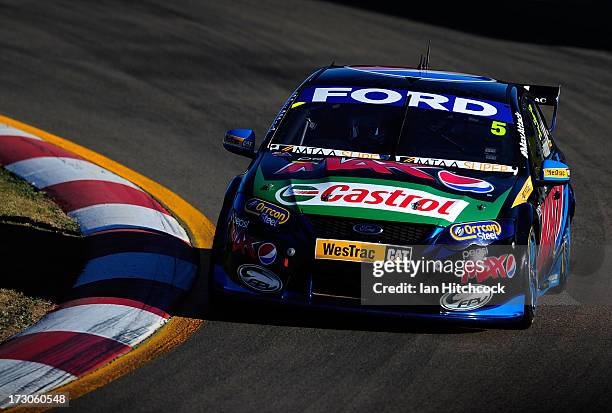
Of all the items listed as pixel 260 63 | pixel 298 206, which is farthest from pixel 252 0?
pixel 298 206

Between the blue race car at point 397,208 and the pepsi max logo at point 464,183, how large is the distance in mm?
13

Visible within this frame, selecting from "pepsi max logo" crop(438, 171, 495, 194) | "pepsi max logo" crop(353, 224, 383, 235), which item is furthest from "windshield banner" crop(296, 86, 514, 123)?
"pepsi max logo" crop(353, 224, 383, 235)

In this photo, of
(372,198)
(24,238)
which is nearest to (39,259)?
(24,238)

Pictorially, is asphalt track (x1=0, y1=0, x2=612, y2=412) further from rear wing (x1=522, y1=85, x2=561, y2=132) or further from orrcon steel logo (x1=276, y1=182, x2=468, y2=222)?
rear wing (x1=522, y1=85, x2=561, y2=132)

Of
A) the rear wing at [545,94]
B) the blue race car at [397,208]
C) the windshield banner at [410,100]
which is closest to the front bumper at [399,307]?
the blue race car at [397,208]

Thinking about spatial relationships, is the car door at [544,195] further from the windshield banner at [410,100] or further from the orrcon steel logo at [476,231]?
the orrcon steel logo at [476,231]

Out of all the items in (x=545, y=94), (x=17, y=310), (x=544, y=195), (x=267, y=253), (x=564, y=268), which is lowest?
(x=17, y=310)

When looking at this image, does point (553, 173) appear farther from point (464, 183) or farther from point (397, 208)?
point (397, 208)

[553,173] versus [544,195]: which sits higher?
[553,173]

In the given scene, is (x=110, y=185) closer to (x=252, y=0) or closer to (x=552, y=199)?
(x=552, y=199)

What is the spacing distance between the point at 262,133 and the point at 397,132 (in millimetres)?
4660

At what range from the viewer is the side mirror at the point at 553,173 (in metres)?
7.78

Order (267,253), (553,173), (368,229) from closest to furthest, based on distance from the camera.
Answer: (368,229) < (267,253) < (553,173)

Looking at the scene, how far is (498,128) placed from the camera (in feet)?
26.9
